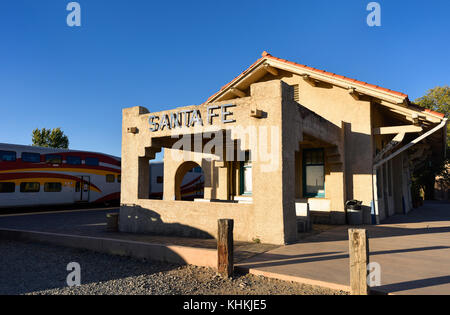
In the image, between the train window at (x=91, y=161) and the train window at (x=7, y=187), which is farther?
the train window at (x=91, y=161)

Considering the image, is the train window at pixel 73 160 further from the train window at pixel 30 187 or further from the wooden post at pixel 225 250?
the wooden post at pixel 225 250

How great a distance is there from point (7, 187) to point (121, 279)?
51.0ft

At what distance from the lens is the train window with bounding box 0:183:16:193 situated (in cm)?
1677

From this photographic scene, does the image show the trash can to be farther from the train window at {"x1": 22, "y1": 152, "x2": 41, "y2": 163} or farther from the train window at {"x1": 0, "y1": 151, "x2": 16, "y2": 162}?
the train window at {"x1": 0, "y1": 151, "x2": 16, "y2": 162}

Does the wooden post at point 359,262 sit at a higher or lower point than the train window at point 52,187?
lower

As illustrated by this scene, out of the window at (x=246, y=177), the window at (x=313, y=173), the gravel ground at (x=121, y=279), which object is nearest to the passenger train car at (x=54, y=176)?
the gravel ground at (x=121, y=279)

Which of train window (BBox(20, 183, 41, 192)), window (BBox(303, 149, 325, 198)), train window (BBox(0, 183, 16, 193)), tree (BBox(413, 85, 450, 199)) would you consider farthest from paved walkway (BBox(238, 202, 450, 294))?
tree (BBox(413, 85, 450, 199))

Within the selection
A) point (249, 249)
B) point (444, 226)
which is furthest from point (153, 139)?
point (444, 226)

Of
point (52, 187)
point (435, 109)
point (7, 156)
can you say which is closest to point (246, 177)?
point (52, 187)

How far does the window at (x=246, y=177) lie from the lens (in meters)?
13.6

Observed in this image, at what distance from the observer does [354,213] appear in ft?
37.9

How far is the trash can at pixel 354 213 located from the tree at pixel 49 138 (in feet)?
133
